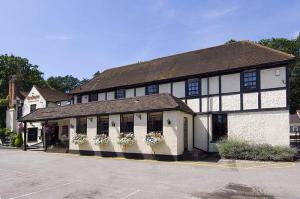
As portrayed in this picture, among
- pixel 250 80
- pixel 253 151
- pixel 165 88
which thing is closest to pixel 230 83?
pixel 250 80

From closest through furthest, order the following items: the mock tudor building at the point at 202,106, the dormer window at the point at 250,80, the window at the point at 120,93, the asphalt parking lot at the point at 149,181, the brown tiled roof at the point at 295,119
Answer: the asphalt parking lot at the point at 149,181 < the mock tudor building at the point at 202,106 < the dormer window at the point at 250,80 < the window at the point at 120,93 < the brown tiled roof at the point at 295,119

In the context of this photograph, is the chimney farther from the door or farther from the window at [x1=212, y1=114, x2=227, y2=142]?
the window at [x1=212, y1=114, x2=227, y2=142]

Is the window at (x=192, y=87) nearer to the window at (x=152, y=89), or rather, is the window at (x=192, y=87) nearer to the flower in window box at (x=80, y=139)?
the window at (x=152, y=89)

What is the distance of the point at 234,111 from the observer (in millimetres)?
20219

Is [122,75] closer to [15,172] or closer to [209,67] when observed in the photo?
[209,67]

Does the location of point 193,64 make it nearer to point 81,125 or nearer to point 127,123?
point 127,123

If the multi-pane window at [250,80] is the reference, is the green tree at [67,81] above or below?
above

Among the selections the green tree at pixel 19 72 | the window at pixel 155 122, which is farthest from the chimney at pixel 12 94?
the window at pixel 155 122

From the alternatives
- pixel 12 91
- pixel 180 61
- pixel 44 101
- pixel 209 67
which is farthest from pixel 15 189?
pixel 12 91

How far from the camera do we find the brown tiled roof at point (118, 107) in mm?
18906

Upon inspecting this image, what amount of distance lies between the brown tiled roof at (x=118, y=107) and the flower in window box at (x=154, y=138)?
5.04ft

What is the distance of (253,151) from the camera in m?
18.0

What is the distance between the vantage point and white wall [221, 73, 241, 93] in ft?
66.6

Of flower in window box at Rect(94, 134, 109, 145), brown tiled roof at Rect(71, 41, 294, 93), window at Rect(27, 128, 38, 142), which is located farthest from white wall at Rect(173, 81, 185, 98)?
window at Rect(27, 128, 38, 142)
